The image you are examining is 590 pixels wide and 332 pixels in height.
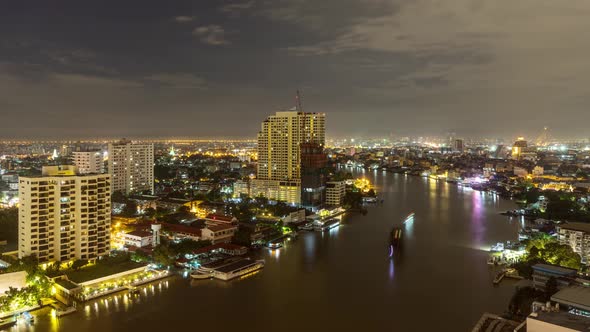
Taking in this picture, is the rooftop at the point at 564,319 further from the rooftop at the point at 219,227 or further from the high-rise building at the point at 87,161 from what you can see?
the high-rise building at the point at 87,161

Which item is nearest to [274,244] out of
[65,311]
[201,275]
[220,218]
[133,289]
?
[220,218]

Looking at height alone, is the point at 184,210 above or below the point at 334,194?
below

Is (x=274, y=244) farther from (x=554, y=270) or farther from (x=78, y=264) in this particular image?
(x=554, y=270)

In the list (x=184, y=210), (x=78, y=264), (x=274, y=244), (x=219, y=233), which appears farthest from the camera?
(x=184, y=210)

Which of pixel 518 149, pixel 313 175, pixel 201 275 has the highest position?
pixel 518 149

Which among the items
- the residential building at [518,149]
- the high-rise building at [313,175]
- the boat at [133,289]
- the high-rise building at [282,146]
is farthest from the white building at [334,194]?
the residential building at [518,149]

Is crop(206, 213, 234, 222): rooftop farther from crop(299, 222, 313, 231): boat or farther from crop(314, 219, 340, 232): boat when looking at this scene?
crop(314, 219, 340, 232): boat
